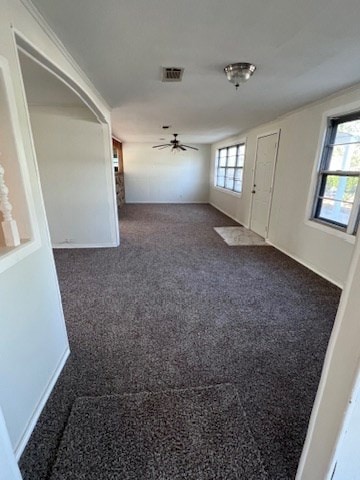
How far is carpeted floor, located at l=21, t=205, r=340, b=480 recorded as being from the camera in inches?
54.6

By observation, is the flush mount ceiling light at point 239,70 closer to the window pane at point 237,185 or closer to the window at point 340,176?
the window at point 340,176

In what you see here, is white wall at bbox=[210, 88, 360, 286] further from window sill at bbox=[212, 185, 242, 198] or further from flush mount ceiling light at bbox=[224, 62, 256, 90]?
window sill at bbox=[212, 185, 242, 198]

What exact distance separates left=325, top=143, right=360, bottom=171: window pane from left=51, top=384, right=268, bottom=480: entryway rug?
2878 mm

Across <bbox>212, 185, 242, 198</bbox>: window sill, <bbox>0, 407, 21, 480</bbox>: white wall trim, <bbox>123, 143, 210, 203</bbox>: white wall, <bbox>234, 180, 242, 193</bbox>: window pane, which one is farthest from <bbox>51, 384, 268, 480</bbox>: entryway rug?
<bbox>123, 143, 210, 203</bbox>: white wall

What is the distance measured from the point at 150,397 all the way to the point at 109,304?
1.22 metres

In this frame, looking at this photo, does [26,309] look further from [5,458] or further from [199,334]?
[199,334]

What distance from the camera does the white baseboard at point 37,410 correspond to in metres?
1.21

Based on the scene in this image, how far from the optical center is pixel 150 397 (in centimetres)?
150

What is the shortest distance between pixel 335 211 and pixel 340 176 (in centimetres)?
45

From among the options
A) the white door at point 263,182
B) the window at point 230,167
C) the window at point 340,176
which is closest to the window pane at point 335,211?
the window at point 340,176

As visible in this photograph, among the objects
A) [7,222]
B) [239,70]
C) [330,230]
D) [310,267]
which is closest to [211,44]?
[239,70]

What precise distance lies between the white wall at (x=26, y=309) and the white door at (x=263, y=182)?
389 cm

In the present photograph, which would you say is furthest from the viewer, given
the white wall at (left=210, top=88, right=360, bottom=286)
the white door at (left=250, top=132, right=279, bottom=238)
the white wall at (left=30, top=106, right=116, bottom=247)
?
the white door at (left=250, top=132, right=279, bottom=238)

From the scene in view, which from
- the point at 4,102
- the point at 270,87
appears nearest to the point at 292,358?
the point at 4,102
